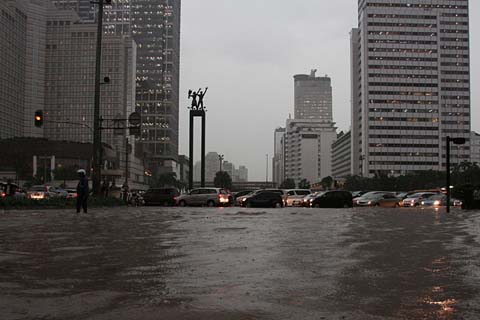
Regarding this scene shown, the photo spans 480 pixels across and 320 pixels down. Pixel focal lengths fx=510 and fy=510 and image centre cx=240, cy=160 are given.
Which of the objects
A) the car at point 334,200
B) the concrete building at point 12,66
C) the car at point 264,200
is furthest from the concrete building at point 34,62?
the car at point 334,200

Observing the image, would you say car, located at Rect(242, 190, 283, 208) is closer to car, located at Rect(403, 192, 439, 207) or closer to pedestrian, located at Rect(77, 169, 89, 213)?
car, located at Rect(403, 192, 439, 207)

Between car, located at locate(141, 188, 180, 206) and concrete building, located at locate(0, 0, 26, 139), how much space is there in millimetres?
112277

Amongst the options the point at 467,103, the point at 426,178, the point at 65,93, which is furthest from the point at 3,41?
the point at 467,103

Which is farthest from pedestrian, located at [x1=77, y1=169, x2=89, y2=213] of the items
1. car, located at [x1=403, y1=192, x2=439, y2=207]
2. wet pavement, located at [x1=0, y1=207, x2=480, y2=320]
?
car, located at [x1=403, y1=192, x2=439, y2=207]

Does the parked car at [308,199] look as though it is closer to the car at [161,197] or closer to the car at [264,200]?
the car at [264,200]

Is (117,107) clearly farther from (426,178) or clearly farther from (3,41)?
(426,178)

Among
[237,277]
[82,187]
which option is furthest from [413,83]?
[237,277]

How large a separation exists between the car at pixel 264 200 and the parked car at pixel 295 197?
606 cm

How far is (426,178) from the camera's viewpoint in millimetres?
110500

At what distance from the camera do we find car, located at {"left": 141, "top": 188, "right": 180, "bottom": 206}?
4300 centimetres

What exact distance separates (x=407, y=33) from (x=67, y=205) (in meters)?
166

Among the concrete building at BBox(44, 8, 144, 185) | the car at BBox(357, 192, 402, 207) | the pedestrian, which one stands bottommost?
the car at BBox(357, 192, 402, 207)

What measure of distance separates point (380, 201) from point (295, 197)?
7.87 meters

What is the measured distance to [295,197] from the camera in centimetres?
4772
